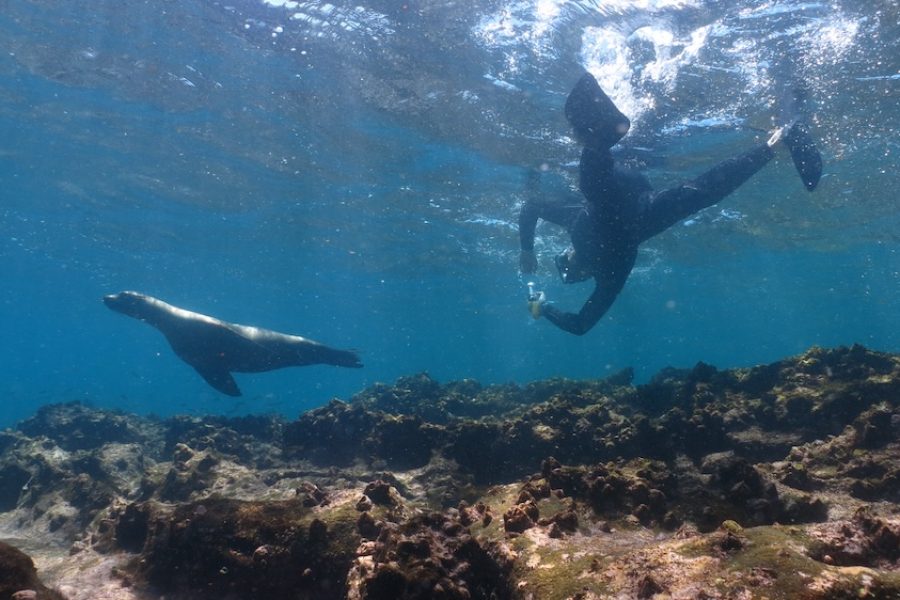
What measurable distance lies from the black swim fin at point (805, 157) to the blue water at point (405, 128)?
308cm

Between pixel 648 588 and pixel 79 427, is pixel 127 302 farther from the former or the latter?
pixel 648 588

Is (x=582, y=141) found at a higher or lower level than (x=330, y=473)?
higher

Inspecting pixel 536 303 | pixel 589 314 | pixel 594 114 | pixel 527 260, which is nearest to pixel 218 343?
pixel 536 303

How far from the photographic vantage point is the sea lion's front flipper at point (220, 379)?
1280 cm

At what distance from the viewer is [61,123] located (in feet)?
66.8

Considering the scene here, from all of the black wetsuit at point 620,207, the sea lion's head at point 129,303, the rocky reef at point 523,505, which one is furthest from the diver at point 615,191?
the sea lion's head at point 129,303

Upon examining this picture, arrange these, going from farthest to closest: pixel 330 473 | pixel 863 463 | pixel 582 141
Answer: pixel 582 141 → pixel 330 473 → pixel 863 463

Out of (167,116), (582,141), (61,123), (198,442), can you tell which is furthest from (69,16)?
(582,141)

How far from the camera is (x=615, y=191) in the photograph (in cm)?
985

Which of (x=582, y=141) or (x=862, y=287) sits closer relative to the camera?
(x=582, y=141)

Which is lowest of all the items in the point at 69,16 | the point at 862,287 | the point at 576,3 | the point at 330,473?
the point at 330,473

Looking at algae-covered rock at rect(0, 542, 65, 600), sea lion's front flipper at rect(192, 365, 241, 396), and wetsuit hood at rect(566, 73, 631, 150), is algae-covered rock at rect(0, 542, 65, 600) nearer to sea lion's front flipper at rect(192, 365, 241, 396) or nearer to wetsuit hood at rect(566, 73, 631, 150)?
wetsuit hood at rect(566, 73, 631, 150)

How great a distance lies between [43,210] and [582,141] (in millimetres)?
33052

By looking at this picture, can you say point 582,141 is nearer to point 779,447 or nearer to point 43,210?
point 779,447
